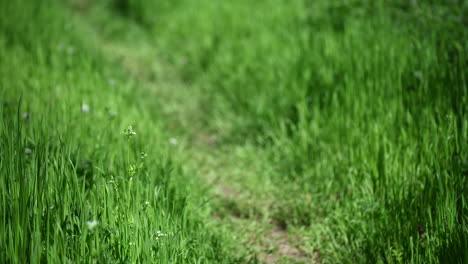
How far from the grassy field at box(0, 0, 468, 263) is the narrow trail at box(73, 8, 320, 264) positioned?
0.01m

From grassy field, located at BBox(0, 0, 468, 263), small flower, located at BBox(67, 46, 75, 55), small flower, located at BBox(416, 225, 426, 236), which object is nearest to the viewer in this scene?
grassy field, located at BBox(0, 0, 468, 263)

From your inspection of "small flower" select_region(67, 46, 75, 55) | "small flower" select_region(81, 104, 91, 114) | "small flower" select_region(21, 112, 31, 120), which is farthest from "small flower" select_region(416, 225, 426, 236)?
"small flower" select_region(67, 46, 75, 55)

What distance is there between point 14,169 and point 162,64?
319 cm

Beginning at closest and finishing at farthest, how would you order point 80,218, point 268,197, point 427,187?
1. point 80,218
2. point 427,187
3. point 268,197

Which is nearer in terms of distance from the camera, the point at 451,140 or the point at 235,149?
the point at 451,140

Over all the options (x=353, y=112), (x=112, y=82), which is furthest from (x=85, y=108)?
(x=353, y=112)

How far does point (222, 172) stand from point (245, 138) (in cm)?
45

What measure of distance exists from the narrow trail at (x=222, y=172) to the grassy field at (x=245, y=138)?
0.04 ft

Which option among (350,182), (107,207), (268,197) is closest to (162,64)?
(268,197)

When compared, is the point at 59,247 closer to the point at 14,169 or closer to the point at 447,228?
the point at 14,169

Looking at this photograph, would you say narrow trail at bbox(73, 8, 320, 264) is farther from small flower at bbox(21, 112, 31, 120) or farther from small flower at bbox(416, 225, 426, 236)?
small flower at bbox(21, 112, 31, 120)

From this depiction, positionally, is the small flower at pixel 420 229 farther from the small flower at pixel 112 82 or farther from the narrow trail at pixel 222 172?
the small flower at pixel 112 82

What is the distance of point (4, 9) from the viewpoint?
14.6 ft

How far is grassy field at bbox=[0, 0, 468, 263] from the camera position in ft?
6.20
